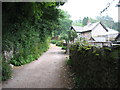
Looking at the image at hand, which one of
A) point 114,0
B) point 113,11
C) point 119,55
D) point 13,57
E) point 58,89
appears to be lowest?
point 58,89

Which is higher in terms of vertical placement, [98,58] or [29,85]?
[98,58]

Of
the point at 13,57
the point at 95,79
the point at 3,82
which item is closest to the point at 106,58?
the point at 95,79

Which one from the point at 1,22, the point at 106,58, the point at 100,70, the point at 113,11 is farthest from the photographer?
the point at 1,22

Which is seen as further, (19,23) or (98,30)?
(98,30)

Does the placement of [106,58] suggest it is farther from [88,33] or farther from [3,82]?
[88,33]

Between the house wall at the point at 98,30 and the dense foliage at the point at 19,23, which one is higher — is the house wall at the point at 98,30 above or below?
above

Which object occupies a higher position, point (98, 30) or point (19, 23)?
point (98, 30)

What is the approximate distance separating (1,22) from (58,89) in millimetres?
4271

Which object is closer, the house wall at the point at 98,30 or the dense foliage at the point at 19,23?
the dense foliage at the point at 19,23

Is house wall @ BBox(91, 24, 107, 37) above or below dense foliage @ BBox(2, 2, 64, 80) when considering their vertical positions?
above

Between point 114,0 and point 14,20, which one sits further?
point 14,20

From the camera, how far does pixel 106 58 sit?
214 cm

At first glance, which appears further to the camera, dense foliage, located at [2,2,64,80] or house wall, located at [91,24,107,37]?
house wall, located at [91,24,107,37]

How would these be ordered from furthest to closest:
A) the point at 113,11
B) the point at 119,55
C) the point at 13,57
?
the point at 13,57 → the point at 113,11 → the point at 119,55
